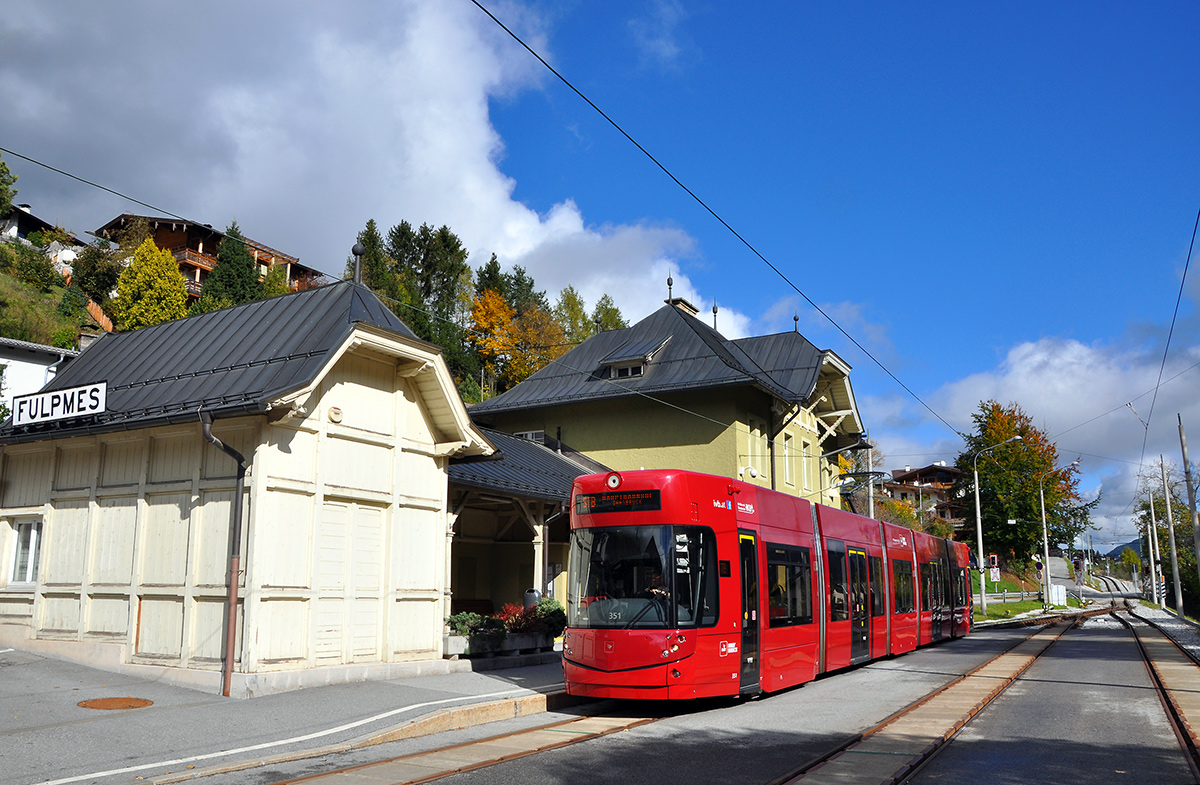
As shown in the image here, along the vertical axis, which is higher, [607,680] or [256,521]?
[256,521]

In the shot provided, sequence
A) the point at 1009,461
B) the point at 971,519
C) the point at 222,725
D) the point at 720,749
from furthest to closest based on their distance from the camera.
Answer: the point at 1009,461 < the point at 971,519 < the point at 222,725 < the point at 720,749

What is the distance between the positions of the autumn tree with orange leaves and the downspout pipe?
5863cm

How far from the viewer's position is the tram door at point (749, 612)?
41.7ft

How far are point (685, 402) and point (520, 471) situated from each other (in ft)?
29.7

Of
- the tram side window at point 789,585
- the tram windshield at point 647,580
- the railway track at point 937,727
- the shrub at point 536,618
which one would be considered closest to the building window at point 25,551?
the shrub at point 536,618

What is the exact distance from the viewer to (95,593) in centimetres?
1473

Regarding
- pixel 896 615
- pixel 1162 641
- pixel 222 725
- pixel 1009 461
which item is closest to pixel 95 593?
pixel 222 725

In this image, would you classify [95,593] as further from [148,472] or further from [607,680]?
[607,680]

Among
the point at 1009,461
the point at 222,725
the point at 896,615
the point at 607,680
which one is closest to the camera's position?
the point at 222,725

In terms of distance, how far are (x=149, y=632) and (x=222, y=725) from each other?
432 centimetres

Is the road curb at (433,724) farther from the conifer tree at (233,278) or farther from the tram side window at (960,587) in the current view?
the conifer tree at (233,278)

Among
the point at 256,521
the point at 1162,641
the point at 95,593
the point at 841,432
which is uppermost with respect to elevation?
the point at 841,432

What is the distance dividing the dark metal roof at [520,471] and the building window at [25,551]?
24.0ft

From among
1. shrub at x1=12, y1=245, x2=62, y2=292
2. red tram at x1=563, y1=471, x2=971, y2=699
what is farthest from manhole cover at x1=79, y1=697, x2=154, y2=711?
shrub at x1=12, y1=245, x2=62, y2=292
